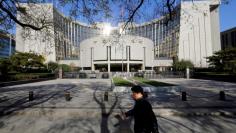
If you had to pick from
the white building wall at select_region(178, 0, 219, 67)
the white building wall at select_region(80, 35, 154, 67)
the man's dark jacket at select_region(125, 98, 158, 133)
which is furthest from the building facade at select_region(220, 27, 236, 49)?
the man's dark jacket at select_region(125, 98, 158, 133)

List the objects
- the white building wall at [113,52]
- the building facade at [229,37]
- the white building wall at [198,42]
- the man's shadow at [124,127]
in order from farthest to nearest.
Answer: the building facade at [229,37]
the white building wall at [198,42]
the white building wall at [113,52]
the man's shadow at [124,127]

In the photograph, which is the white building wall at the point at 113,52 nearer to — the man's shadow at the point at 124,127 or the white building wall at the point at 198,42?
the white building wall at the point at 198,42

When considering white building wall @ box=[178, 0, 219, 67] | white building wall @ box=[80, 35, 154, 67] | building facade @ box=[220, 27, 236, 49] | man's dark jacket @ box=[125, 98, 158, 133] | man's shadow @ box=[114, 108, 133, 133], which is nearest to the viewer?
man's dark jacket @ box=[125, 98, 158, 133]

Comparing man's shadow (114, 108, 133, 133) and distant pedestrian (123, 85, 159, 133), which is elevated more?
distant pedestrian (123, 85, 159, 133)

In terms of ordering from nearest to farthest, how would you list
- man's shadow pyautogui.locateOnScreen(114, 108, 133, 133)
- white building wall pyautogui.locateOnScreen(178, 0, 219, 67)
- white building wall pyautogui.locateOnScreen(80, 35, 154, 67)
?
1. man's shadow pyautogui.locateOnScreen(114, 108, 133, 133)
2. white building wall pyautogui.locateOnScreen(80, 35, 154, 67)
3. white building wall pyautogui.locateOnScreen(178, 0, 219, 67)

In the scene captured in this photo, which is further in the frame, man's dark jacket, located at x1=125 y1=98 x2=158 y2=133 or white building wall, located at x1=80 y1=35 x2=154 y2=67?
white building wall, located at x1=80 y1=35 x2=154 y2=67

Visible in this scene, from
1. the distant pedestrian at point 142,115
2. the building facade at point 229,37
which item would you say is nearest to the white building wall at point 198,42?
the building facade at point 229,37

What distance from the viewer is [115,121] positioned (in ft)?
30.2

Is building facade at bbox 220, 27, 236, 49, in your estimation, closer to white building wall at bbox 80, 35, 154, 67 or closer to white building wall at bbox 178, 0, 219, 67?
white building wall at bbox 178, 0, 219, 67

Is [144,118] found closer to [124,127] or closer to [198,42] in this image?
[124,127]

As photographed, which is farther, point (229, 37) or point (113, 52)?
point (229, 37)

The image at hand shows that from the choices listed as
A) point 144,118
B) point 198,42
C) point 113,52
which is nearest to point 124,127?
point 144,118

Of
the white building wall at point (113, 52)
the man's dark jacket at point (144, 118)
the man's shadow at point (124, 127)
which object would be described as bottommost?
the man's shadow at point (124, 127)

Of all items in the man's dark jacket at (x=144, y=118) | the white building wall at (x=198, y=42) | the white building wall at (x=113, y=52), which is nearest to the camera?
the man's dark jacket at (x=144, y=118)
